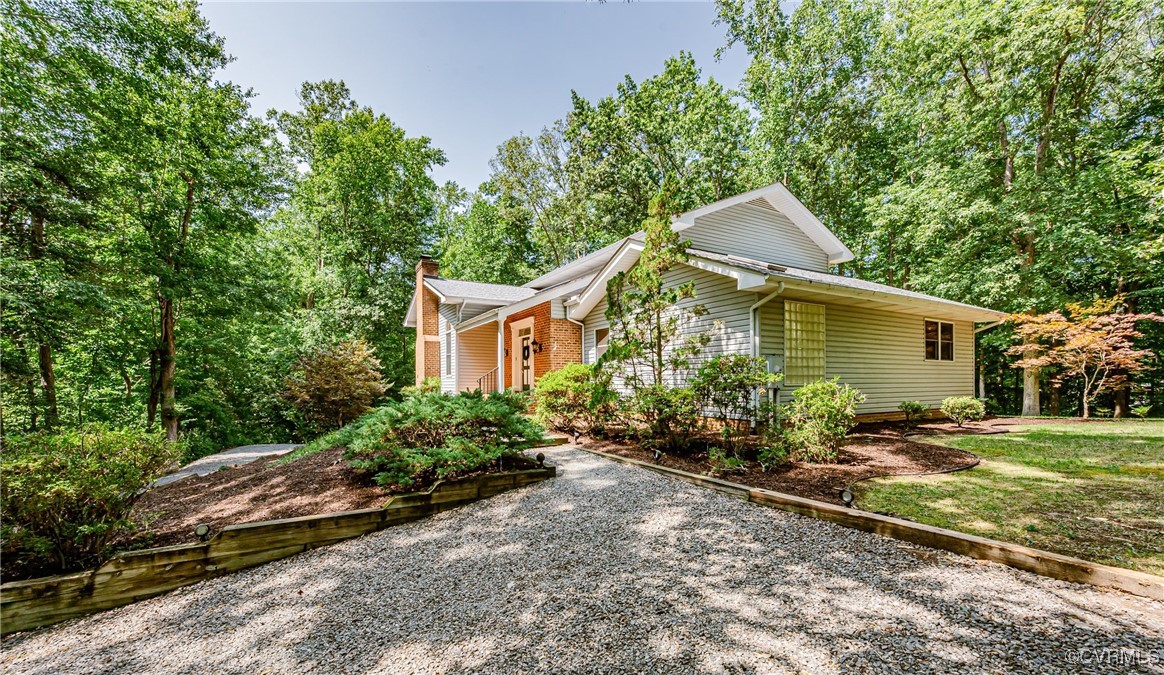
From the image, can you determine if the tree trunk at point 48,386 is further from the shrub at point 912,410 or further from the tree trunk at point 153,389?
the shrub at point 912,410

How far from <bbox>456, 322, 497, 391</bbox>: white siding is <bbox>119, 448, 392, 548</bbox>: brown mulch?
949 cm

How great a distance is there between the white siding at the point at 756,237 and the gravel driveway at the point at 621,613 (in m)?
8.11

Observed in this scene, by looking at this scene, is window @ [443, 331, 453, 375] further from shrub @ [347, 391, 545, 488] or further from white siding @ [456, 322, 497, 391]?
shrub @ [347, 391, 545, 488]

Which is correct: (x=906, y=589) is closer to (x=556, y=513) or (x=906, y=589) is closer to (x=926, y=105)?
(x=556, y=513)

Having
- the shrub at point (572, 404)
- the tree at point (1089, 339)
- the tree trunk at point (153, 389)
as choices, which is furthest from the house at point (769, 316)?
the tree trunk at point (153, 389)

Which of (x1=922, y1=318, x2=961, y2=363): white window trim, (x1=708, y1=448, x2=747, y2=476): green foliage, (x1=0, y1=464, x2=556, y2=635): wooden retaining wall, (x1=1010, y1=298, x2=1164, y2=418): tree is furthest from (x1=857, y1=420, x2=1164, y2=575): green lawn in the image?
(x1=1010, y1=298, x2=1164, y2=418): tree

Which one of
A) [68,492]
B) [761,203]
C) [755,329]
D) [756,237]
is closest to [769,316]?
[755,329]

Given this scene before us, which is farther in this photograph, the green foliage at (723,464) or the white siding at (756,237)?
the white siding at (756,237)

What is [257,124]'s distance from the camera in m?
13.0

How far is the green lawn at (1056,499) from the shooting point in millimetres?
3260

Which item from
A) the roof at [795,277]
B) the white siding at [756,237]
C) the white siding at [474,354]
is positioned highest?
the white siding at [756,237]

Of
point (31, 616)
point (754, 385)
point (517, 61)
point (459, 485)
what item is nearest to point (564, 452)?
point (459, 485)

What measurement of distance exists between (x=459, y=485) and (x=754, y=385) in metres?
4.18

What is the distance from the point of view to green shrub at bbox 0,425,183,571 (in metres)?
2.98
